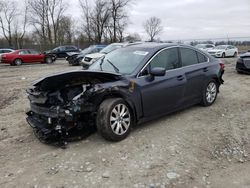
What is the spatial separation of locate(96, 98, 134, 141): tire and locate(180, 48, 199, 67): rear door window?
6.43 feet

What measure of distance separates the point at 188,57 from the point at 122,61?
62.5 inches

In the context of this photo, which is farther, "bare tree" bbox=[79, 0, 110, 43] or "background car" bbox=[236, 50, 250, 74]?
"bare tree" bbox=[79, 0, 110, 43]

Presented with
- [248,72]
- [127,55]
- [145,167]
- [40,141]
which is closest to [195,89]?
[127,55]

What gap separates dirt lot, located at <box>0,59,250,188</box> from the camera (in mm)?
3486

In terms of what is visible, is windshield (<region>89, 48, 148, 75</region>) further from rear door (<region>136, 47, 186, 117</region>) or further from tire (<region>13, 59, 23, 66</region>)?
tire (<region>13, 59, 23, 66</region>)

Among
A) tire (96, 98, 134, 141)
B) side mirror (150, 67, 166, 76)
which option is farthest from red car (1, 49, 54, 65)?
tire (96, 98, 134, 141)

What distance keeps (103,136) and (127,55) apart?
1.85 metres

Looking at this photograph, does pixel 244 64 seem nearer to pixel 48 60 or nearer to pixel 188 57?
pixel 188 57

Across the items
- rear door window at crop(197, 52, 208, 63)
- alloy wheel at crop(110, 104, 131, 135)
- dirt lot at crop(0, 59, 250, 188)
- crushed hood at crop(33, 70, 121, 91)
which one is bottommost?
dirt lot at crop(0, 59, 250, 188)

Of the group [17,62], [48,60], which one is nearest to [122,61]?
[17,62]

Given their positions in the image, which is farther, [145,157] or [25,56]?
[25,56]

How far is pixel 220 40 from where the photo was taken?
41625 millimetres

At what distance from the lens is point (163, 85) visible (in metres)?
5.16

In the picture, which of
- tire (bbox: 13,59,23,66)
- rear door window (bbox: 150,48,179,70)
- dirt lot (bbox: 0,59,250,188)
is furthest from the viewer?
tire (bbox: 13,59,23,66)
